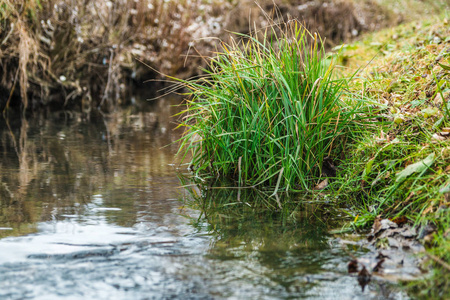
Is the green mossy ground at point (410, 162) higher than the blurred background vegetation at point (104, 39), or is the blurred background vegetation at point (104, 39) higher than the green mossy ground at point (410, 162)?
the blurred background vegetation at point (104, 39)

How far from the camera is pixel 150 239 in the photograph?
10.3 feet

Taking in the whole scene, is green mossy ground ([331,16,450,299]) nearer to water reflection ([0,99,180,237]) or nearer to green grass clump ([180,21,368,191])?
green grass clump ([180,21,368,191])

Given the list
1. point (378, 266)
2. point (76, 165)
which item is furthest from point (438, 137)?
point (76, 165)

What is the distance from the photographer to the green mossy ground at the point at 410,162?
2.90 m

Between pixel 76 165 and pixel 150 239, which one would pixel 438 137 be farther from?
pixel 76 165

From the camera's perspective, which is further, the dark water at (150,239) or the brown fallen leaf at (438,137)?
the brown fallen leaf at (438,137)

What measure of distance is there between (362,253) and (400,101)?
2.12 meters

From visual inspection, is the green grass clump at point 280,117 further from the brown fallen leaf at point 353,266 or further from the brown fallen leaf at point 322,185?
the brown fallen leaf at point 353,266

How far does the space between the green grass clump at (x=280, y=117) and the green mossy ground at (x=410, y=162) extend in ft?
0.89

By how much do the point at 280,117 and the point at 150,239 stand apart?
1666mm

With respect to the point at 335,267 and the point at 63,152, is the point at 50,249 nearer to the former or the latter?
the point at 335,267

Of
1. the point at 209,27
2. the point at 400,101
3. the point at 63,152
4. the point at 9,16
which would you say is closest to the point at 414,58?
the point at 400,101

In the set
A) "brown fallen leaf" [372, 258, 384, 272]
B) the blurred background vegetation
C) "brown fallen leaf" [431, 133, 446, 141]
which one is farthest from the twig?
the blurred background vegetation

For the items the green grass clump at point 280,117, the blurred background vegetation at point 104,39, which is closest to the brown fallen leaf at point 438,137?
the green grass clump at point 280,117
